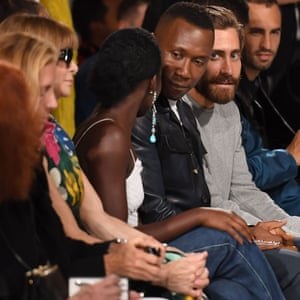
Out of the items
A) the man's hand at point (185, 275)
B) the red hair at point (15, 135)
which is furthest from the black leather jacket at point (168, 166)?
the red hair at point (15, 135)

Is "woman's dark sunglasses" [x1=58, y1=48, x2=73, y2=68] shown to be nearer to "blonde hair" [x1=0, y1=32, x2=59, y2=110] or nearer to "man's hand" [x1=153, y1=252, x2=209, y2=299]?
"blonde hair" [x1=0, y1=32, x2=59, y2=110]

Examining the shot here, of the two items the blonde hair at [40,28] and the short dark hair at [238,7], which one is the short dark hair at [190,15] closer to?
the short dark hair at [238,7]

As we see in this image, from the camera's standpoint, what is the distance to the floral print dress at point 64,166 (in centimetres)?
299

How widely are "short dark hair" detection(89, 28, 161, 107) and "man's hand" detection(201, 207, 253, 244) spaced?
41cm

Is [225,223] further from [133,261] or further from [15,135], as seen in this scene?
[15,135]

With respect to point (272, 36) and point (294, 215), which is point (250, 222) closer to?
point (294, 215)

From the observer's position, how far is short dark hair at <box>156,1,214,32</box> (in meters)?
3.79

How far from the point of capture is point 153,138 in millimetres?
3500

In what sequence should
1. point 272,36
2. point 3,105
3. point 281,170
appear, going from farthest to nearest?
point 272,36 → point 281,170 → point 3,105

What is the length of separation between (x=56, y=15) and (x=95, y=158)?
43.7 inches

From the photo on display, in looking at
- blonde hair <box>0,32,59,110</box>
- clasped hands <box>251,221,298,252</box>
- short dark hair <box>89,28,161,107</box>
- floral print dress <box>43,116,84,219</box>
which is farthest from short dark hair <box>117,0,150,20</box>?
blonde hair <box>0,32,59,110</box>

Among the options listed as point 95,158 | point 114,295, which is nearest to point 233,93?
point 95,158

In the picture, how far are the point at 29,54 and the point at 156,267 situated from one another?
0.60 meters

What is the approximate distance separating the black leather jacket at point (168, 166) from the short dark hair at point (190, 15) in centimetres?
31
